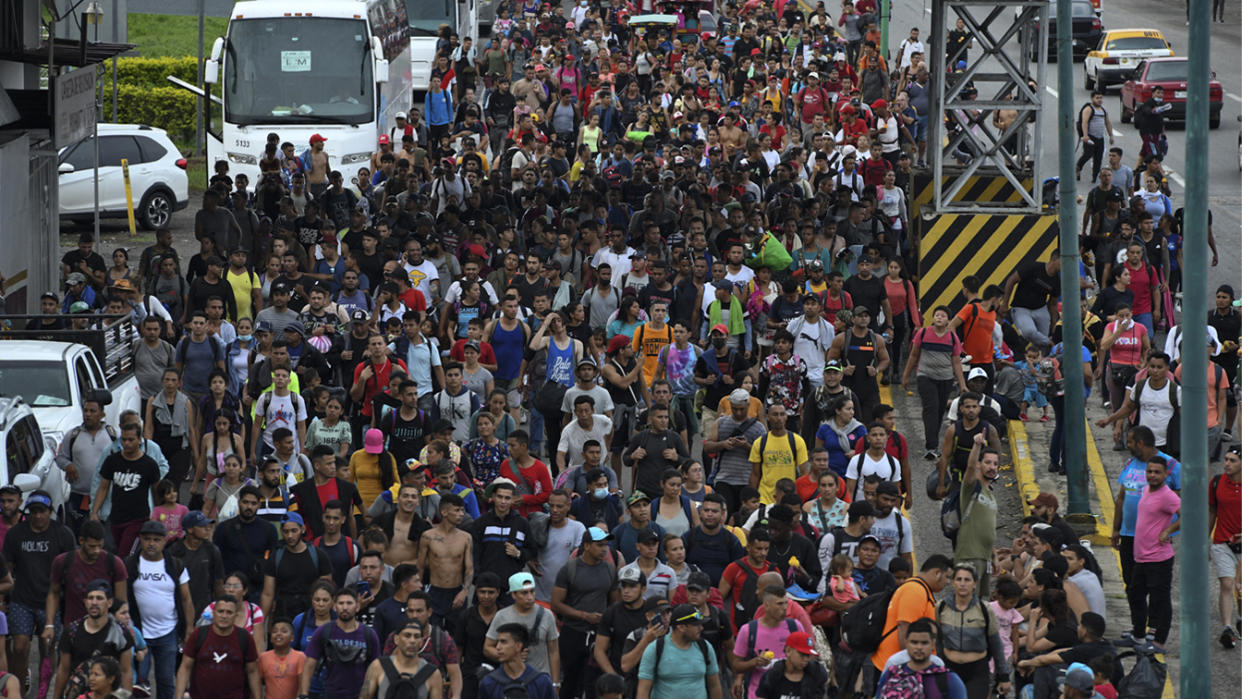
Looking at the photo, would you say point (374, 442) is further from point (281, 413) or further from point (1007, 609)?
point (1007, 609)

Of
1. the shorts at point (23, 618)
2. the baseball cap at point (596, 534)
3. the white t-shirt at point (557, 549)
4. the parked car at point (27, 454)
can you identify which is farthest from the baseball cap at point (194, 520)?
the baseball cap at point (596, 534)

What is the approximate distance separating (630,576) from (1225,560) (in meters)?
4.85

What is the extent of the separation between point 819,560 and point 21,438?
20.0 ft

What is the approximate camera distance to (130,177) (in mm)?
29625

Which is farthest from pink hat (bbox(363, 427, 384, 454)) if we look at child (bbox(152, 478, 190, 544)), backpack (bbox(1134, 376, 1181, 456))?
backpack (bbox(1134, 376, 1181, 456))

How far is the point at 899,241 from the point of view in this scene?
2248cm

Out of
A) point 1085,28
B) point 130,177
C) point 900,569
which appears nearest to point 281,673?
point 900,569

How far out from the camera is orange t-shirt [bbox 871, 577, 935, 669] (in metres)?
11.5

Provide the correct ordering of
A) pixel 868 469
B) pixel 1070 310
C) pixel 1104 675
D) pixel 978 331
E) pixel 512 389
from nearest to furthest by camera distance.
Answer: pixel 1104 675 < pixel 868 469 < pixel 1070 310 < pixel 512 389 < pixel 978 331

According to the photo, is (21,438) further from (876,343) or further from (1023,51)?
(1023,51)

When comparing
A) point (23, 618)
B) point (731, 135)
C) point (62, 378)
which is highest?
point (731, 135)

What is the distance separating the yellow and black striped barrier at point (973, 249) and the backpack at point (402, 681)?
38.9 feet

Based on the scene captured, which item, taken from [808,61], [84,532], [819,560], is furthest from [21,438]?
[808,61]

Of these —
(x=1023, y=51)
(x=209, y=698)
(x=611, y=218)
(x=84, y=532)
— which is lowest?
(x=209, y=698)
